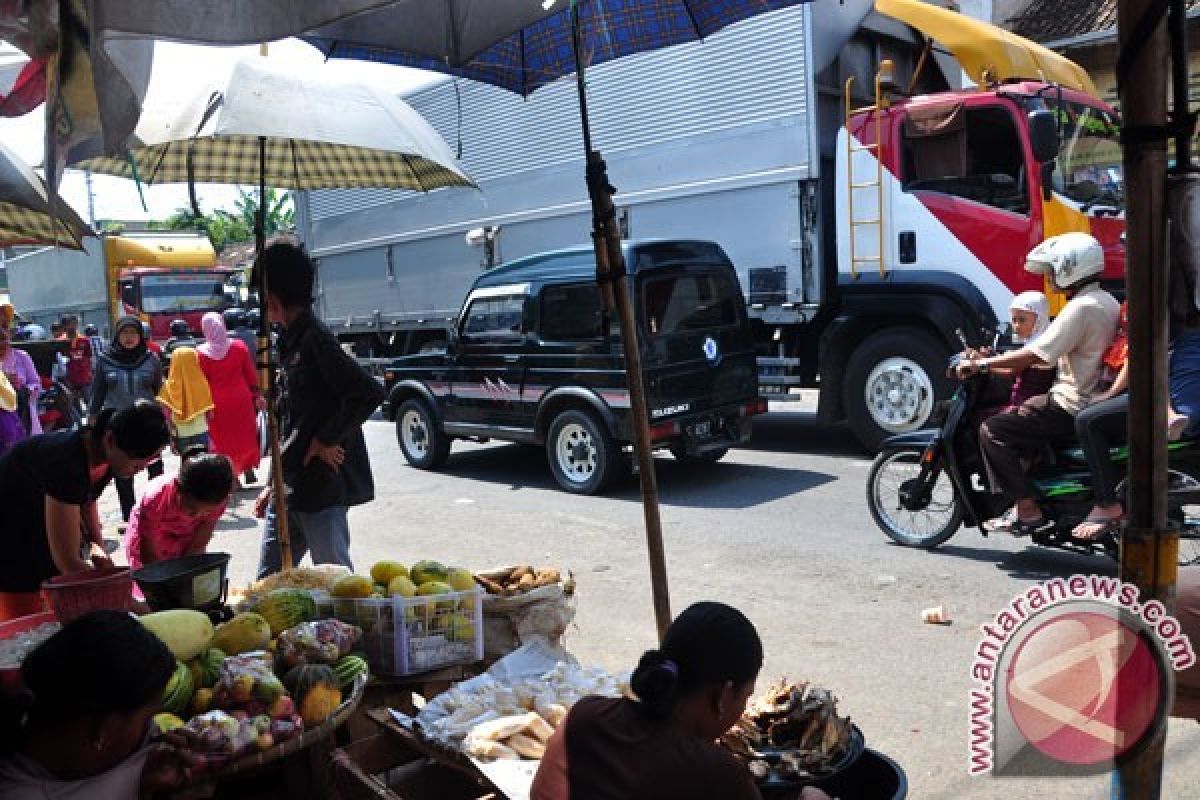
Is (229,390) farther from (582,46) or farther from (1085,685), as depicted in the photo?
(1085,685)

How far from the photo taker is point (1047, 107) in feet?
27.8

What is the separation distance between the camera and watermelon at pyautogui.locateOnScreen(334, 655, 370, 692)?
2.81 meters

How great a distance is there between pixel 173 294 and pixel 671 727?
23569 mm

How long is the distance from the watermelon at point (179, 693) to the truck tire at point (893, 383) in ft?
25.7

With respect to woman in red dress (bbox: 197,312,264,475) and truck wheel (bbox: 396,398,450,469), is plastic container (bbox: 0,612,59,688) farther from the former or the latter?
truck wheel (bbox: 396,398,450,469)

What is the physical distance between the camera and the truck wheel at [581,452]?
854 cm

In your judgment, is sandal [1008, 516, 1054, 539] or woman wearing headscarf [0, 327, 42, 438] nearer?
sandal [1008, 516, 1054, 539]

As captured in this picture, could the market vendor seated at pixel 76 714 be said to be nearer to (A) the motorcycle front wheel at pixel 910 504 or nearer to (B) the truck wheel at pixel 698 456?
(A) the motorcycle front wheel at pixel 910 504

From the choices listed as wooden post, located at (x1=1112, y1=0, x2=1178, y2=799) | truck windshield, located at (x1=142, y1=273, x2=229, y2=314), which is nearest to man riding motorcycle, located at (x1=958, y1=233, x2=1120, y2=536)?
wooden post, located at (x1=1112, y1=0, x2=1178, y2=799)

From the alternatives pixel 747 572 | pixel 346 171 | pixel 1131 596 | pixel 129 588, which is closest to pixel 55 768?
pixel 129 588

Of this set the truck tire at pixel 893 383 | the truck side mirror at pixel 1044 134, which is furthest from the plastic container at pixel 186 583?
the truck tire at pixel 893 383

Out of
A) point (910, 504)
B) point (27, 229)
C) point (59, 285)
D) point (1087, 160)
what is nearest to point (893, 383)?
point (1087, 160)

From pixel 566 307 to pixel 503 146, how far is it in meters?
4.48

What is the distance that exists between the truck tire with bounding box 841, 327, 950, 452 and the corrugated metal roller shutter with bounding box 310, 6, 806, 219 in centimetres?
250
